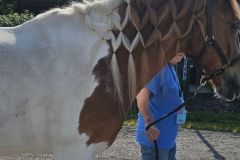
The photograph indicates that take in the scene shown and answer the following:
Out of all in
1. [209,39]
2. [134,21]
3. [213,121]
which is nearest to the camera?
[134,21]

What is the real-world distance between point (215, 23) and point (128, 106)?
2.66 feet

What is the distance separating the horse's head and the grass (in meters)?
5.66

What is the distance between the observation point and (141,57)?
2895 millimetres

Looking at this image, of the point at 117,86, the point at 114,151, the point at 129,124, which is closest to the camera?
the point at 117,86

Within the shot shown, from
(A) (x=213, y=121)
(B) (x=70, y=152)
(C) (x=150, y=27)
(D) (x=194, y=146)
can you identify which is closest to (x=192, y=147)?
(D) (x=194, y=146)

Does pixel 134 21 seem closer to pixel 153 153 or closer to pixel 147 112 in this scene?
pixel 147 112

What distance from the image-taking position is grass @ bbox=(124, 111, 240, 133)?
28.9 feet

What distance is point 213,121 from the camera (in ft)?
32.4

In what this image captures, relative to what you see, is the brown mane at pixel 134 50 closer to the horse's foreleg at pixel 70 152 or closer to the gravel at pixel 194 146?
the horse's foreleg at pixel 70 152

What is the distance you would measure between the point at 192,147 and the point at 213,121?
2.80 meters

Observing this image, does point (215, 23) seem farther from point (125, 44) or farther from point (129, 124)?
point (129, 124)

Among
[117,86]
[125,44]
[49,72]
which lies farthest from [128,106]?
[49,72]

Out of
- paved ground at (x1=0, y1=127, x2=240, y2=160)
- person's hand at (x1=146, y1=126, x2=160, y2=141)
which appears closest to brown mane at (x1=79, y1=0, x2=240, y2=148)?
person's hand at (x1=146, y1=126, x2=160, y2=141)

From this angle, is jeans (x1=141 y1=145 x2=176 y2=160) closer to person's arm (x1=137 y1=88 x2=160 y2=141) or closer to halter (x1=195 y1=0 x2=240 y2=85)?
person's arm (x1=137 y1=88 x2=160 y2=141)
